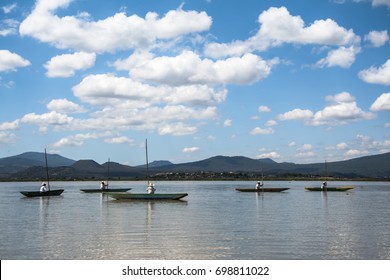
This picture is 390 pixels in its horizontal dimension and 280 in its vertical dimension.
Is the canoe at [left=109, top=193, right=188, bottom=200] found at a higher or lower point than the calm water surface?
higher

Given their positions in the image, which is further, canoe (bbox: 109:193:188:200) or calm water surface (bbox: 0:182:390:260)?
canoe (bbox: 109:193:188:200)

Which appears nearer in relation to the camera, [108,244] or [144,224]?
[108,244]

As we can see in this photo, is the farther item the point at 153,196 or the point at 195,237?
the point at 153,196

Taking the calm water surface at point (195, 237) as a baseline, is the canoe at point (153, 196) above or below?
above

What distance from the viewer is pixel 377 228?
114 ft

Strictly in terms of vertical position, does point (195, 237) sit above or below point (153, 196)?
below

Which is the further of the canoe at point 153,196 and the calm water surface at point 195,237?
the canoe at point 153,196
